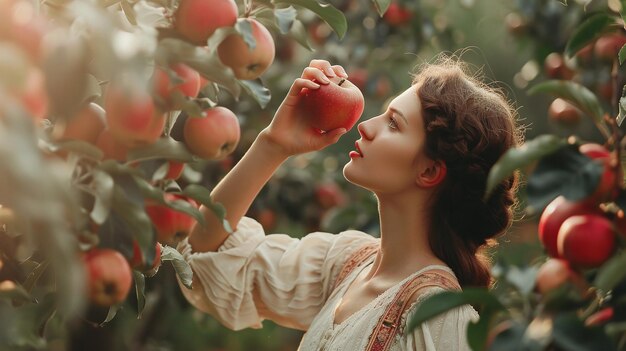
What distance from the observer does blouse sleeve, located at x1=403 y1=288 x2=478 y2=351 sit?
147cm

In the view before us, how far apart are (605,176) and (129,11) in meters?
0.61

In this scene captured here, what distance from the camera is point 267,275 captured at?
176 centimetres

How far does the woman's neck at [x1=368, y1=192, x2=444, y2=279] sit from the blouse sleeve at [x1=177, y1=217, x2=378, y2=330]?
15 cm

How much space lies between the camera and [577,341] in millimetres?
873

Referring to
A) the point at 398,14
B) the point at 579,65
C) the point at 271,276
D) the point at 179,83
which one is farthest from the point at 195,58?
the point at 398,14

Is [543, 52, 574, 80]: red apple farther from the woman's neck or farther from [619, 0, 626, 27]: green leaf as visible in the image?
[619, 0, 626, 27]: green leaf

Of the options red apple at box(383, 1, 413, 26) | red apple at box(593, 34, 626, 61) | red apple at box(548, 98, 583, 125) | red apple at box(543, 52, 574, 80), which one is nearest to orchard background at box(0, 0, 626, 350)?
red apple at box(593, 34, 626, 61)

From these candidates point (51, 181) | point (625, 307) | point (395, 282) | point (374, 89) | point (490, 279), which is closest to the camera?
point (51, 181)

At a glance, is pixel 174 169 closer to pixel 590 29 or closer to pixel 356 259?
pixel 590 29

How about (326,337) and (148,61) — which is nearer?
(148,61)

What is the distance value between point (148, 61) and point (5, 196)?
0.26 metres

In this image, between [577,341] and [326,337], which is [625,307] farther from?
[326,337]

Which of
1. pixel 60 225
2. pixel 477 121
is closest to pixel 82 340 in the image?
pixel 477 121

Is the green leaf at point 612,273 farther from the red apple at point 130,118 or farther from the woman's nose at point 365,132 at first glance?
the woman's nose at point 365,132
